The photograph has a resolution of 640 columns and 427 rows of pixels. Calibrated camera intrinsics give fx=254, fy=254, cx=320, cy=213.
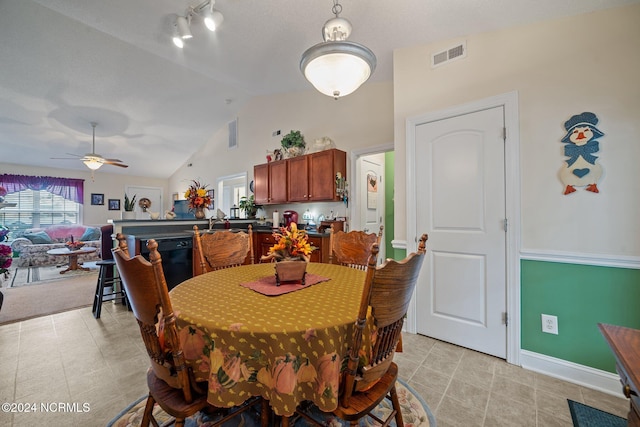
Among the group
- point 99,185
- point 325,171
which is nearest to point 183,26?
point 325,171

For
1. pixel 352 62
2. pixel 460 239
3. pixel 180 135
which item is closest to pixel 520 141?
pixel 460 239

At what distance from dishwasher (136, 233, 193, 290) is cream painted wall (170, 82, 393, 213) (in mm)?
1872

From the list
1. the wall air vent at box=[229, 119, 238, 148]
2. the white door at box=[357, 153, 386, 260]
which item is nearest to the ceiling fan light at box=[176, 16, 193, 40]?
the white door at box=[357, 153, 386, 260]

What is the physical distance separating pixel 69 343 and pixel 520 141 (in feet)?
13.9

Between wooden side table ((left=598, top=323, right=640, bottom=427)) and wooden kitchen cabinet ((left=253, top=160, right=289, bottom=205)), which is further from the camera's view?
wooden kitchen cabinet ((left=253, top=160, right=289, bottom=205))

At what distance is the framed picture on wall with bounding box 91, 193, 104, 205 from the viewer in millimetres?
7453

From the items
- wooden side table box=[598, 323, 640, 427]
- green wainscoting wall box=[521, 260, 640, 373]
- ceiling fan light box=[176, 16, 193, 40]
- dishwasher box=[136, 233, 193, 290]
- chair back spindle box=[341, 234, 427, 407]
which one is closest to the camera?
wooden side table box=[598, 323, 640, 427]

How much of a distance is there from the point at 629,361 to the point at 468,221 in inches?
60.9

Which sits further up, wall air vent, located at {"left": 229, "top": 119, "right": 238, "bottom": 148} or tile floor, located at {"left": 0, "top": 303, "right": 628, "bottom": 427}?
wall air vent, located at {"left": 229, "top": 119, "right": 238, "bottom": 148}

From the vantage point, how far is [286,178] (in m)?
4.32

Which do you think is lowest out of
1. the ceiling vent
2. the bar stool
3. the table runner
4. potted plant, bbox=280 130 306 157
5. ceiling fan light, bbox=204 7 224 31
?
the bar stool

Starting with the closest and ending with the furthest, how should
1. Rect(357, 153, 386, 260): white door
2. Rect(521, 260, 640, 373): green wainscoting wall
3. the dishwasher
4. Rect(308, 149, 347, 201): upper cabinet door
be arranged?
Rect(521, 260, 640, 373): green wainscoting wall
the dishwasher
Rect(308, 149, 347, 201): upper cabinet door
Rect(357, 153, 386, 260): white door

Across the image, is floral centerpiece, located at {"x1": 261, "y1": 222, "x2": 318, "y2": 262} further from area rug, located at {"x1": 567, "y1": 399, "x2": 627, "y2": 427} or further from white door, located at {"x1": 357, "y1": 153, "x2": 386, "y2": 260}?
white door, located at {"x1": 357, "y1": 153, "x2": 386, "y2": 260}

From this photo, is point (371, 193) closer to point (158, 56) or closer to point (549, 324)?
point (549, 324)
